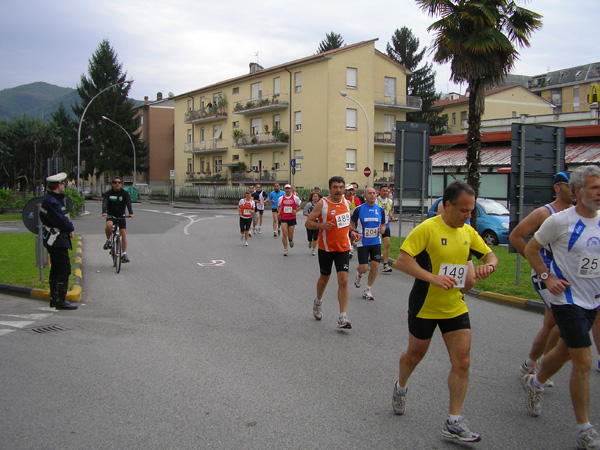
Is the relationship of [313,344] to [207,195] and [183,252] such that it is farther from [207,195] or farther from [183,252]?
[207,195]

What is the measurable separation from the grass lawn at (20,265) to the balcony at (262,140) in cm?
3266

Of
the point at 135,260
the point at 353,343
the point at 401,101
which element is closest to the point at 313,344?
the point at 353,343

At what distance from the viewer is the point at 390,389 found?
15.5 ft

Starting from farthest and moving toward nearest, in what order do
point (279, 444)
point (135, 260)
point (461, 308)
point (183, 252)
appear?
point (183, 252) → point (135, 260) → point (461, 308) → point (279, 444)

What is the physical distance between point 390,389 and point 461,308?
125 centimetres

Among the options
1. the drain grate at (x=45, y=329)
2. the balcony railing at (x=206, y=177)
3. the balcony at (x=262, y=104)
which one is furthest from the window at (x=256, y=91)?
the drain grate at (x=45, y=329)

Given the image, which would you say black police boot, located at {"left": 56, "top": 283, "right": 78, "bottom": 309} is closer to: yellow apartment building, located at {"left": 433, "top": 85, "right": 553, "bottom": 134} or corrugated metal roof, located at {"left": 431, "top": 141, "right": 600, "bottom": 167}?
corrugated metal roof, located at {"left": 431, "top": 141, "right": 600, "bottom": 167}

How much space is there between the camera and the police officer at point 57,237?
7.97 meters

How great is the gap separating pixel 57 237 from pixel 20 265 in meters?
4.16

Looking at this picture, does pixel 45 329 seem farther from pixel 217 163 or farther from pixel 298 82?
pixel 217 163

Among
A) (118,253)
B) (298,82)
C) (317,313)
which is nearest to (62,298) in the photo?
(118,253)

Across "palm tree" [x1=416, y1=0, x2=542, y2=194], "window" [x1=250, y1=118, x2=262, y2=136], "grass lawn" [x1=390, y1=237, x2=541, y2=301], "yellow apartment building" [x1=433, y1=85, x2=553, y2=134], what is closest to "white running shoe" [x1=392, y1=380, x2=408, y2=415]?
"grass lawn" [x1=390, y1=237, x2=541, y2=301]

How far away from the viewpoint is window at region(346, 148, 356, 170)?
4493cm

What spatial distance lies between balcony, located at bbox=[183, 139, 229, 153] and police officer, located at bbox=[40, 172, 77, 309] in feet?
161
